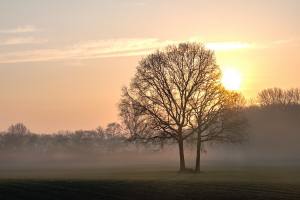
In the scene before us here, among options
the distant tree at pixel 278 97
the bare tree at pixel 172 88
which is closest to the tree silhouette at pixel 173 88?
the bare tree at pixel 172 88

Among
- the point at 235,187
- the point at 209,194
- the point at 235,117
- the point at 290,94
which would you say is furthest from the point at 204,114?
the point at 290,94

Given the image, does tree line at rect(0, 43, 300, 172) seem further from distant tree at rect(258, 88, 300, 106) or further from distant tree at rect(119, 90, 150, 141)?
distant tree at rect(258, 88, 300, 106)

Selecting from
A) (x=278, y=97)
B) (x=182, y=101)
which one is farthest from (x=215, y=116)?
(x=278, y=97)

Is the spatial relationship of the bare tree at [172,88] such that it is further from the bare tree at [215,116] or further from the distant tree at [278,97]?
the distant tree at [278,97]

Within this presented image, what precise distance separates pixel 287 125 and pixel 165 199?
124 meters

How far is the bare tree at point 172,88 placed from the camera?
69938 millimetres

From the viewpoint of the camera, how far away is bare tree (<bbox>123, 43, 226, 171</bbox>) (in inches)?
2753

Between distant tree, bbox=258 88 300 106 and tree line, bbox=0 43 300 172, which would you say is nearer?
tree line, bbox=0 43 300 172

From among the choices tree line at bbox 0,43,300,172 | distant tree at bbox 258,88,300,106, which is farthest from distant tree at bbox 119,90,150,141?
distant tree at bbox 258,88,300,106

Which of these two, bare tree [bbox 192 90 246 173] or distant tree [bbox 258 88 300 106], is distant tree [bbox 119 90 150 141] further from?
distant tree [bbox 258 88 300 106]

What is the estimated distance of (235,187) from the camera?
3991 cm

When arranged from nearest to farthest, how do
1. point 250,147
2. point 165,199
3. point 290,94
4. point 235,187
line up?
point 165,199
point 235,187
point 250,147
point 290,94

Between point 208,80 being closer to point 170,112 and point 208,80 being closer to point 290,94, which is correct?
point 170,112

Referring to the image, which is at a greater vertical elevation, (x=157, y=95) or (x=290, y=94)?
(x=290, y=94)
